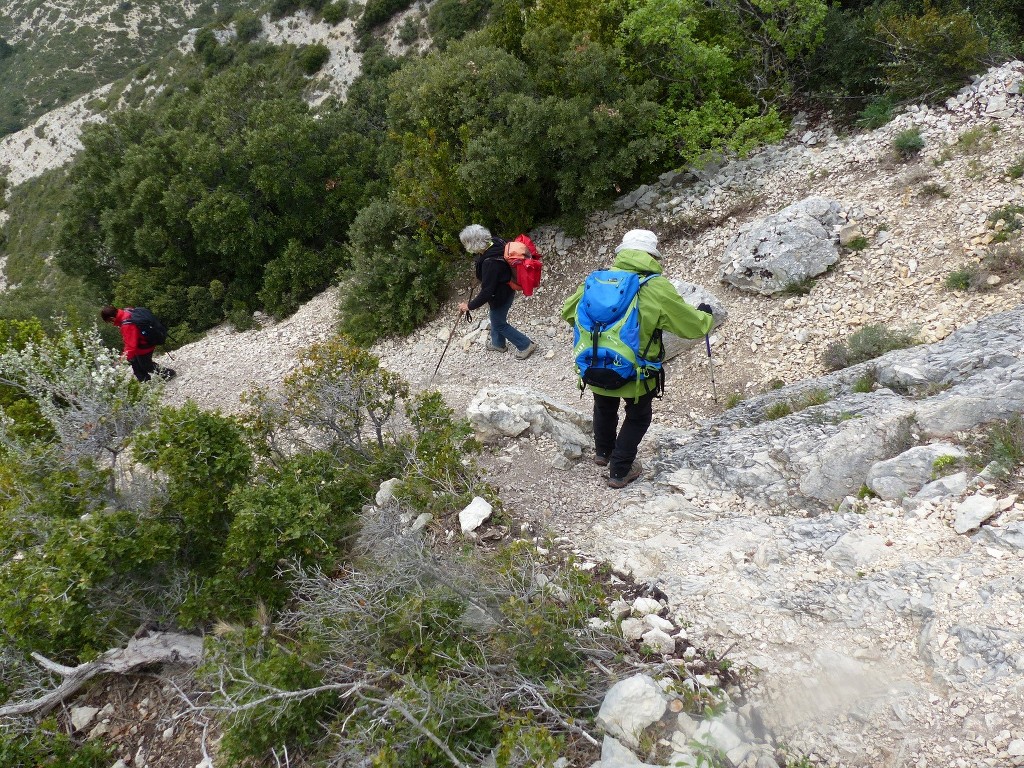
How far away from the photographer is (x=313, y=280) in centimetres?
1229

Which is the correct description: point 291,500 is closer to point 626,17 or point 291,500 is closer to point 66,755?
point 66,755

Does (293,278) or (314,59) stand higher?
(314,59)

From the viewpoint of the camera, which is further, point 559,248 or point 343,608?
point 559,248

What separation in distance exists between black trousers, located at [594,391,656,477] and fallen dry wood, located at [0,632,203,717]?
304cm

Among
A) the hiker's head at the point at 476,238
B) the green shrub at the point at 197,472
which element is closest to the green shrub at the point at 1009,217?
the hiker's head at the point at 476,238

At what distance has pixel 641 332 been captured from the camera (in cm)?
390

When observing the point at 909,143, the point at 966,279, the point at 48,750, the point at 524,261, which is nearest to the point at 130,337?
the point at 524,261

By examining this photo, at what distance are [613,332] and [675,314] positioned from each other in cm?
40

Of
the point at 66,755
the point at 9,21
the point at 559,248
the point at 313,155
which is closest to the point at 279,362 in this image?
the point at 559,248

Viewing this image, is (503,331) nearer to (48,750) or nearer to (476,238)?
(476,238)

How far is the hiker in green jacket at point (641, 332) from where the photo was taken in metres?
3.80

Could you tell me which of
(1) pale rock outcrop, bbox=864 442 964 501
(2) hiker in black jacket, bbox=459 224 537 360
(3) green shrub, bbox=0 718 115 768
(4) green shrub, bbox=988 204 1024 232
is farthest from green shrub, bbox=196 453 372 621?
(4) green shrub, bbox=988 204 1024 232

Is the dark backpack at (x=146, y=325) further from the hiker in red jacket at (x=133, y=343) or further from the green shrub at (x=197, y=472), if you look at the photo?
the green shrub at (x=197, y=472)

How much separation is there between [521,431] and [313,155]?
10874 mm
